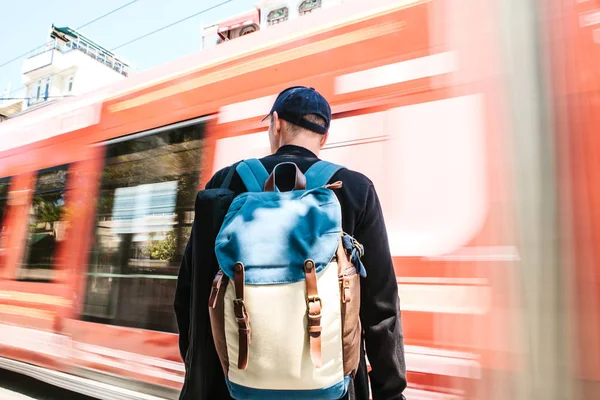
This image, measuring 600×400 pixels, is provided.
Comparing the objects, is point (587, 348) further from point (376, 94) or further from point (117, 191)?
point (117, 191)

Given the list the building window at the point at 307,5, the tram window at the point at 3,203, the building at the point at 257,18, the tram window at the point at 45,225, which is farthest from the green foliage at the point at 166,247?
the building window at the point at 307,5

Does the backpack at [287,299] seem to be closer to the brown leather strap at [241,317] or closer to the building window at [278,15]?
the brown leather strap at [241,317]

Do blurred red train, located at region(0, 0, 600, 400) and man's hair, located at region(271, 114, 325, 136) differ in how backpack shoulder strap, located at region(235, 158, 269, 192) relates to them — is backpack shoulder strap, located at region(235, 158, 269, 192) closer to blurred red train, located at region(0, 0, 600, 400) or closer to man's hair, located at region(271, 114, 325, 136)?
man's hair, located at region(271, 114, 325, 136)

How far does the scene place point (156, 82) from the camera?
3193 millimetres

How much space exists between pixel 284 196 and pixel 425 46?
1499mm

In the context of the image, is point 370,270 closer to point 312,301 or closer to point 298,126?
point 312,301

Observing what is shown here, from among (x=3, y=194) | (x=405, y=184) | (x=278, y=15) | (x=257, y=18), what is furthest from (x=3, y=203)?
(x=278, y=15)

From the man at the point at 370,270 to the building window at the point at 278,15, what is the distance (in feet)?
84.3

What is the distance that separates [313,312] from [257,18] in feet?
82.2

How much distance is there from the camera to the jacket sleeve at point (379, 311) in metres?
1.01

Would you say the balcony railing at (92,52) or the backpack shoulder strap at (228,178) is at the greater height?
the balcony railing at (92,52)

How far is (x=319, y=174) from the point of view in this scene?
1.06 meters

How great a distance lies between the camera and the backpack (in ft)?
2.92

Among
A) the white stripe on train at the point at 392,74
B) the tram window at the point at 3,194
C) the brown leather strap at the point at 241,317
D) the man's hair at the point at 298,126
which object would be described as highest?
the white stripe on train at the point at 392,74
